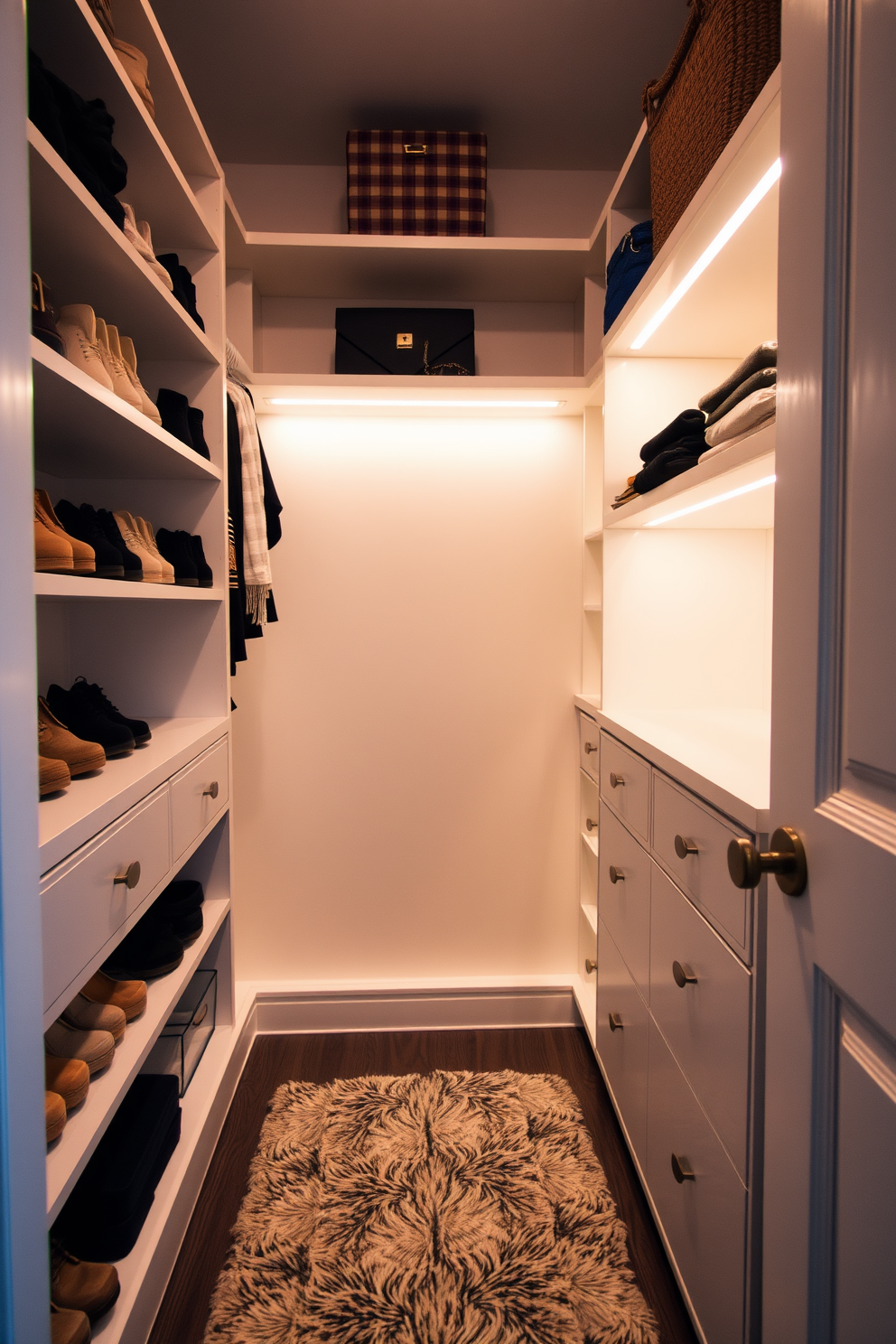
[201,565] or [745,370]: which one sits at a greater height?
[745,370]

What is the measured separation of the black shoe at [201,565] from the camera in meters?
1.69

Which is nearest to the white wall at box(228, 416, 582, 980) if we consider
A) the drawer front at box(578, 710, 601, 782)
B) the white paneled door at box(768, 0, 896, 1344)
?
the drawer front at box(578, 710, 601, 782)

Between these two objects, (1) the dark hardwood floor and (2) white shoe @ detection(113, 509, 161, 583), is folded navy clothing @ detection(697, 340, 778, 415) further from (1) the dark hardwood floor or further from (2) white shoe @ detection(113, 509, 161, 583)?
(1) the dark hardwood floor

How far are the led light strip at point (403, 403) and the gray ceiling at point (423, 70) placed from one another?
80 centimetres

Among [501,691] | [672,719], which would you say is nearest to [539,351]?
[501,691]

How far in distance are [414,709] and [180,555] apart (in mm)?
959

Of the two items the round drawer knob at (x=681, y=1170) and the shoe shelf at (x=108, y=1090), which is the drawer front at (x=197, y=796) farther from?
the round drawer knob at (x=681, y=1170)

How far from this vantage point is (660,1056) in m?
1.37

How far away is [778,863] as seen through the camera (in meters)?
0.70

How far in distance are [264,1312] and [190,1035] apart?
62 centimetres

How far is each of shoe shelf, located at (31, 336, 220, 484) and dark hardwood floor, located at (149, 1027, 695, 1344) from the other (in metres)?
1.63

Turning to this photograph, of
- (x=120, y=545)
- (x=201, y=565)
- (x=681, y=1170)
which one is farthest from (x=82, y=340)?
(x=681, y=1170)

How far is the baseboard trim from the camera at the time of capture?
7.34ft

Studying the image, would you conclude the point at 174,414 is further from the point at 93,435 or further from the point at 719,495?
the point at 719,495
